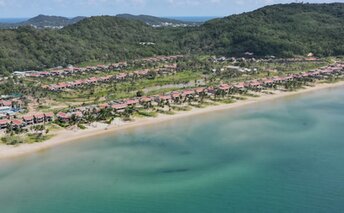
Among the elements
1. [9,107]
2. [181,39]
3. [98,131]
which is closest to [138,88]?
[9,107]

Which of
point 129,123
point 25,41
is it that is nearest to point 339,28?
point 25,41

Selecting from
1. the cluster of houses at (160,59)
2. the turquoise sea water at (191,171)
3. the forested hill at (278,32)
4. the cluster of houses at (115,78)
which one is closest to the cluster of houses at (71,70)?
the cluster of houses at (160,59)

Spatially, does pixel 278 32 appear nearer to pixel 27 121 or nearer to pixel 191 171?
pixel 27 121

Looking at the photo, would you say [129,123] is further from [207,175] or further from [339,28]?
[339,28]

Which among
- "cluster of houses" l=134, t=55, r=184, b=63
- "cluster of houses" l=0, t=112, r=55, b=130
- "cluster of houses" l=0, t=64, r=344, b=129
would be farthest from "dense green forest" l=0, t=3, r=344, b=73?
"cluster of houses" l=0, t=112, r=55, b=130

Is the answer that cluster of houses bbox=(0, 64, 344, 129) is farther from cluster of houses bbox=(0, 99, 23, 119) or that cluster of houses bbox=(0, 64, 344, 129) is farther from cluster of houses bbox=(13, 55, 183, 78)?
cluster of houses bbox=(13, 55, 183, 78)

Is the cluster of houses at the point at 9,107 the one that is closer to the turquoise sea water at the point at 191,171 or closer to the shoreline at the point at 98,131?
the shoreline at the point at 98,131
